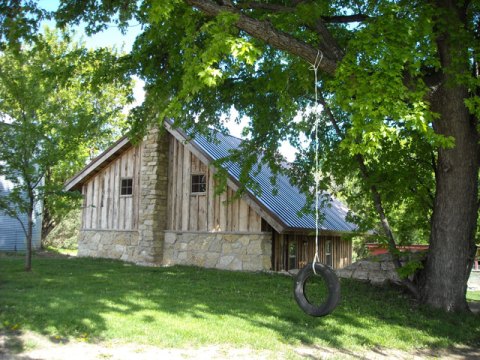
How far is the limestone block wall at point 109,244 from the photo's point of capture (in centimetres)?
1988

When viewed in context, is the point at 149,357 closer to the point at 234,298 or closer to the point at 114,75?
the point at 234,298

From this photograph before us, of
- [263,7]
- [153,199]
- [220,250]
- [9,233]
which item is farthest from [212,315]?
[9,233]

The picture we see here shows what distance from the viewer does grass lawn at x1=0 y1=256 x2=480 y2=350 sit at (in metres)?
7.24

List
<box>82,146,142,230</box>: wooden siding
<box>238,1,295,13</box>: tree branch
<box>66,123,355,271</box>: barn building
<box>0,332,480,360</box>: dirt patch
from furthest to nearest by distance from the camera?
<box>82,146,142,230</box>: wooden siding → <box>66,123,355,271</box>: barn building → <box>238,1,295,13</box>: tree branch → <box>0,332,480,360</box>: dirt patch

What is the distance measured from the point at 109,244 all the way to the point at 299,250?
8.17 metres

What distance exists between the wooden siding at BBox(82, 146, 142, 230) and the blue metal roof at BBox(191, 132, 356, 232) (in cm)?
327

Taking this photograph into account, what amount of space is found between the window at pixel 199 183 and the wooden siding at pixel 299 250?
3.46 metres

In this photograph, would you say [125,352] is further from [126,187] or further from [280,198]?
[126,187]

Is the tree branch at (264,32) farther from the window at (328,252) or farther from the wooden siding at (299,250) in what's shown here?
the window at (328,252)

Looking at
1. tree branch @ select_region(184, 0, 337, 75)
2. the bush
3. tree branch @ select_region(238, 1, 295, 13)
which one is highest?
tree branch @ select_region(238, 1, 295, 13)

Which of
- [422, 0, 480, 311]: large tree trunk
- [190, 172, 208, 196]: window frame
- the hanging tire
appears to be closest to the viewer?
the hanging tire

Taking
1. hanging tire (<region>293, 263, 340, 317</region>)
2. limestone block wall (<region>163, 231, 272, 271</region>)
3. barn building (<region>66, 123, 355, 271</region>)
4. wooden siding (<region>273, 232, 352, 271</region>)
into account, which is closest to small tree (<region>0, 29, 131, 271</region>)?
barn building (<region>66, 123, 355, 271</region>)

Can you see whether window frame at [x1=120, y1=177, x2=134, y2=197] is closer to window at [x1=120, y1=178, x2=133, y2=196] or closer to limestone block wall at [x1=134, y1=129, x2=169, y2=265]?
window at [x1=120, y1=178, x2=133, y2=196]

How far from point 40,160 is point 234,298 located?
6.75 meters
